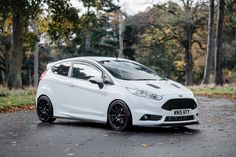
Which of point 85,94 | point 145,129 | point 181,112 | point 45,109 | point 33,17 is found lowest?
point 145,129

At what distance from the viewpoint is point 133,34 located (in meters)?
63.9

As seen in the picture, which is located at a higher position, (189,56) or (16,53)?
(16,53)

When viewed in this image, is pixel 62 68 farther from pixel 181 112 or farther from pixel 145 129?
pixel 181 112

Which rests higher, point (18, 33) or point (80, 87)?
point (18, 33)

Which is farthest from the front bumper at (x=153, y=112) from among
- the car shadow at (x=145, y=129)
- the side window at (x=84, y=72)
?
the side window at (x=84, y=72)

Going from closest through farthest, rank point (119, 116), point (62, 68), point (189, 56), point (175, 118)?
1. point (175, 118)
2. point (119, 116)
3. point (62, 68)
4. point (189, 56)

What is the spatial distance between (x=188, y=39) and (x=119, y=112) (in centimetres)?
4546

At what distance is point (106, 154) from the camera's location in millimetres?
7918

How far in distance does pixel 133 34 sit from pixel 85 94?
5251 cm

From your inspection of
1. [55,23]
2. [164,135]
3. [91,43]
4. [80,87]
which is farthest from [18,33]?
[91,43]

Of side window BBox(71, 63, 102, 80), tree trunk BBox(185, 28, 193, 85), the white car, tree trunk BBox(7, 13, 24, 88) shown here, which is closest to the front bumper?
the white car

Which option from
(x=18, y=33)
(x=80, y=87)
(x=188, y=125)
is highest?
(x=18, y=33)

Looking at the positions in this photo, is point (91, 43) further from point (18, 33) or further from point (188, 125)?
point (188, 125)

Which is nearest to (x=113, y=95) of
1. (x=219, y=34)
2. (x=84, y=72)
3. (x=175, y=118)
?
(x=84, y=72)
